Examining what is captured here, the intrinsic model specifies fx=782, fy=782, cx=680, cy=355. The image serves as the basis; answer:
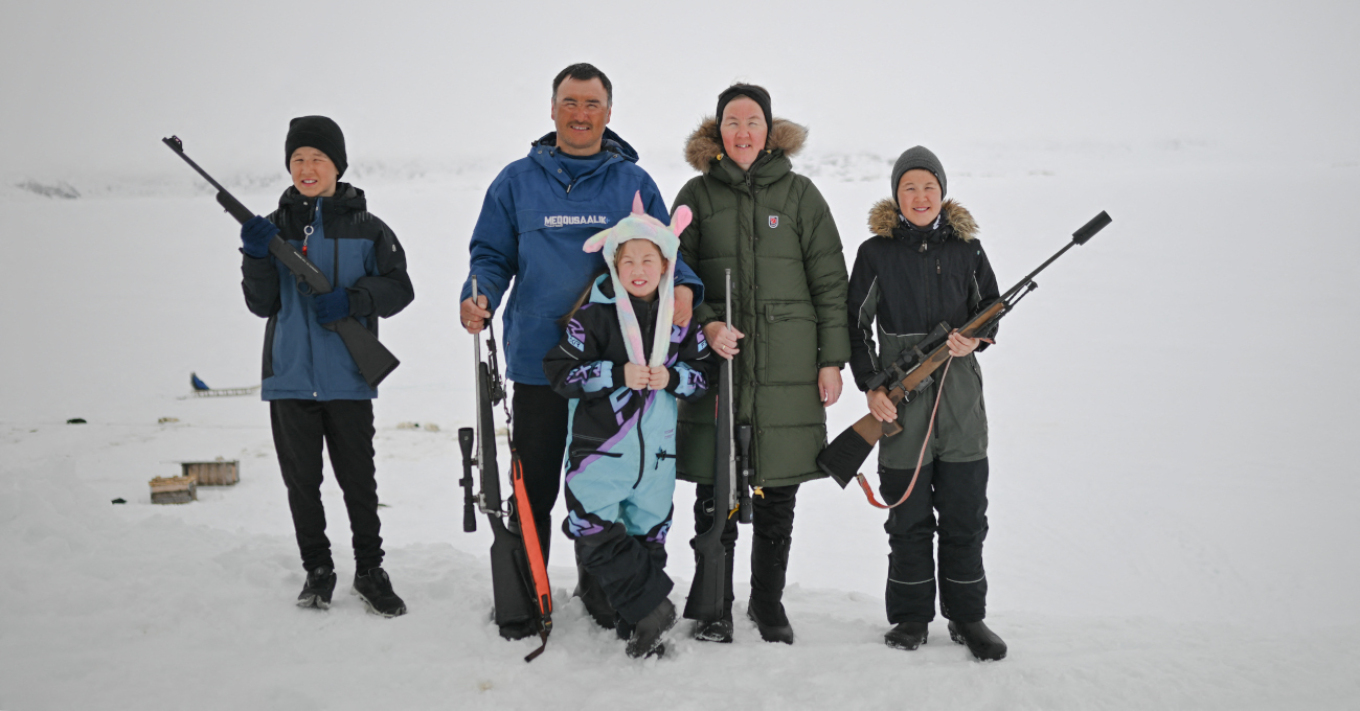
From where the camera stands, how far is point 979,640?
2.63 m

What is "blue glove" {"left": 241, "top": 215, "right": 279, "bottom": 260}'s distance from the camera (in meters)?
2.60

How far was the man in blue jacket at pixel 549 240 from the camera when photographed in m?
2.62

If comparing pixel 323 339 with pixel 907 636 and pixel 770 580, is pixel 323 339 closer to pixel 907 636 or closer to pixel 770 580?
pixel 770 580

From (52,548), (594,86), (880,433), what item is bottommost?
(52,548)

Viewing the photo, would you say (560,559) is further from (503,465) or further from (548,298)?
(548,298)

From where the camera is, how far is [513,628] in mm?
2652

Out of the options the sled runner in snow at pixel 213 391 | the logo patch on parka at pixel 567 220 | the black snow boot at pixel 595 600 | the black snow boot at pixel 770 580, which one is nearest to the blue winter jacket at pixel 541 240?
the logo patch on parka at pixel 567 220

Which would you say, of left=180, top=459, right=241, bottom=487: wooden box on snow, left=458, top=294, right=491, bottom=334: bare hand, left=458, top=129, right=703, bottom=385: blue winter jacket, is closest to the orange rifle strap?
left=458, top=129, right=703, bottom=385: blue winter jacket

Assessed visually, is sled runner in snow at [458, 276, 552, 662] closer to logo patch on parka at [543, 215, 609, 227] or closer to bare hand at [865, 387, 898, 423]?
logo patch on parka at [543, 215, 609, 227]

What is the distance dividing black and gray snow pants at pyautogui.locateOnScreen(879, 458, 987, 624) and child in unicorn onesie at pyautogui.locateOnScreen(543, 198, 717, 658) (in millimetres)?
817

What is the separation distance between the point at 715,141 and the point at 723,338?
2.43 ft

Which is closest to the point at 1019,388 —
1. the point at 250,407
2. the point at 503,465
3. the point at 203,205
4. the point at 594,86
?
the point at 503,465

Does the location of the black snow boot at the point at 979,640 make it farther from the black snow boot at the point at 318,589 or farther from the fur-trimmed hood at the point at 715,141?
the black snow boot at the point at 318,589

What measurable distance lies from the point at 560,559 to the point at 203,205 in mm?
19519
